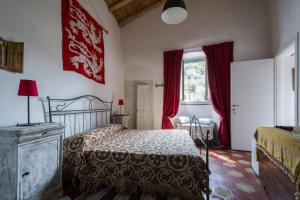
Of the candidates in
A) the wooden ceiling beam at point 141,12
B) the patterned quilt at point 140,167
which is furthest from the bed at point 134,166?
the wooden ceiling beam at point 141,12

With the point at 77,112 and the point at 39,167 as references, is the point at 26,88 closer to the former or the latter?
the point at 39,167

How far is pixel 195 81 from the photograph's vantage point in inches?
164

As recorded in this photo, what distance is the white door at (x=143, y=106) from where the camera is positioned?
13.9 ft

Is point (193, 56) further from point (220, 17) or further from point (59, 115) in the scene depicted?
point (59, 115)

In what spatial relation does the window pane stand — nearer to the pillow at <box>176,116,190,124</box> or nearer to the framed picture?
the pillow at <box>176,116,190,124</box>

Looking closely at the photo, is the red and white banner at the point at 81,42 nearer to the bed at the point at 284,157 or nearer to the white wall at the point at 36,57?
the white wall at the point at 36,57

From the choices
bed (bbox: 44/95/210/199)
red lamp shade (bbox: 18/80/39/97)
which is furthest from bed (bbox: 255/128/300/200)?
red lamp shade (bbox: 18/80/39/97)

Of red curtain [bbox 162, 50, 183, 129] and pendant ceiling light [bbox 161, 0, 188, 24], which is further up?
pendant ceiling light [bbox 161, 0, 188, 24]

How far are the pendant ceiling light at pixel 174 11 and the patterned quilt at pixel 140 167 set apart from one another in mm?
1818

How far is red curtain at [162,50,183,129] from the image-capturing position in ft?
13.0

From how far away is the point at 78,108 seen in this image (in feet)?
8.50

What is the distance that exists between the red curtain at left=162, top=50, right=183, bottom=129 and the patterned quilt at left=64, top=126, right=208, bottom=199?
2.09m

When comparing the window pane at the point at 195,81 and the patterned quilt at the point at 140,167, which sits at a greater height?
the window pane at the point at 195,81

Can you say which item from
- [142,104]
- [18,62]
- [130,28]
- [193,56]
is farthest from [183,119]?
[18,62]
